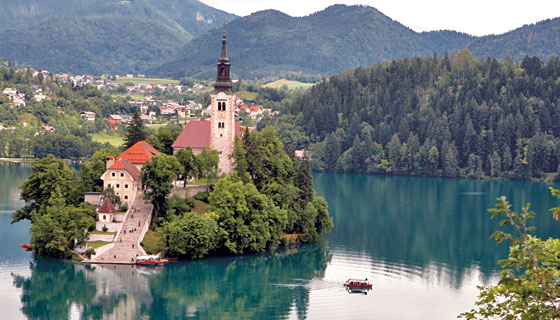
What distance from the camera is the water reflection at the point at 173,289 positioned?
57219 millimetres

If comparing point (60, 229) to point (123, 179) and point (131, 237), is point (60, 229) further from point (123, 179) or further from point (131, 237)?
point (123, 179)

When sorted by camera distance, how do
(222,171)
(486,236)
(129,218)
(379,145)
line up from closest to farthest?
(129,218) → (222,171) → (486,236) → (379,145)

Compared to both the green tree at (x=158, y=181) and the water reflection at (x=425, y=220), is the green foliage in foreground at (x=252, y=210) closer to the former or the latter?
the green tree at (x=158, y=181)

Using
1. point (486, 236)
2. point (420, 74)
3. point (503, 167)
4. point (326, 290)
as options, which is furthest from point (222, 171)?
point (420, 74)

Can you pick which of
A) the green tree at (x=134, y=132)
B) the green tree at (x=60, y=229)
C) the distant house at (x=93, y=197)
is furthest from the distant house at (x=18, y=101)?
the green tree at (x=60, y=229)

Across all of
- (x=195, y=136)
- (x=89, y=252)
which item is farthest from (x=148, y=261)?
(x=195, y=136)

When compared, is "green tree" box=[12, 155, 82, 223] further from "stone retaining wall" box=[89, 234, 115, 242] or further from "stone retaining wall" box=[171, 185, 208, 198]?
"stone retaining wall" box=[171, 185, 208, 198]

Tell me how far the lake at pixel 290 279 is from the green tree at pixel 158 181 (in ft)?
24.0

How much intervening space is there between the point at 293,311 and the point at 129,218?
2206cm

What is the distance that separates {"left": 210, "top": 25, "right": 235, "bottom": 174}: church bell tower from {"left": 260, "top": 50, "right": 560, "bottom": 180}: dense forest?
292ft

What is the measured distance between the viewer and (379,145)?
175 m

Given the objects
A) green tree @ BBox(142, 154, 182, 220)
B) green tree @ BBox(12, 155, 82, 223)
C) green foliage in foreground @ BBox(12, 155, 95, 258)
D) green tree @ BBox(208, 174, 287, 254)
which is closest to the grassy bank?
green tree @ BBox(12, 155, 82, 223)

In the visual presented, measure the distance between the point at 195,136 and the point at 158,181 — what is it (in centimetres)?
1293

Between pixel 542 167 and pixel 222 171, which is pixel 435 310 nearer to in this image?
pixel 222 171
